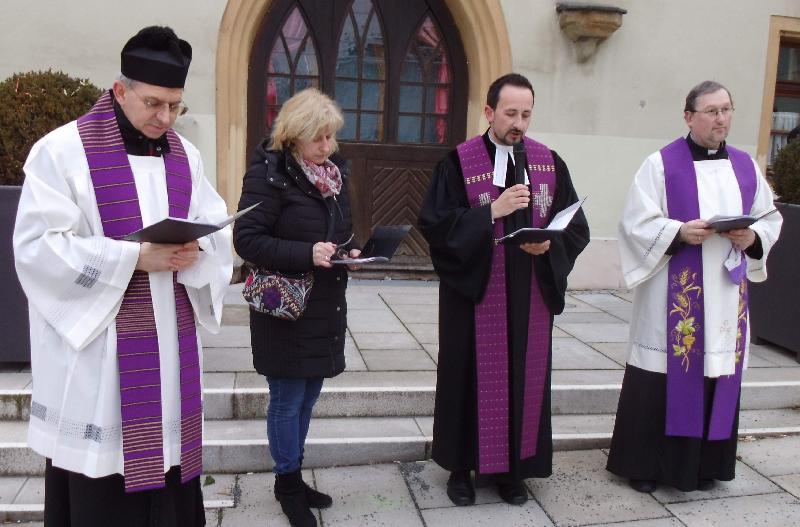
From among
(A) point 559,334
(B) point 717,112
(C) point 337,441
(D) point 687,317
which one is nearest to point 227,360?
(C) point 337,441

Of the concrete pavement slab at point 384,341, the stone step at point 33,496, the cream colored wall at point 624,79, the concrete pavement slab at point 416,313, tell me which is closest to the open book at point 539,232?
the stone step at point 33,496

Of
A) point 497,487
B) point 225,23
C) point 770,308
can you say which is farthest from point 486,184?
point 225,23

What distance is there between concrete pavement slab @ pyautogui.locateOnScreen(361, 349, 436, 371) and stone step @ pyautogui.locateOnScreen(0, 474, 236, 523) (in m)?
1.27

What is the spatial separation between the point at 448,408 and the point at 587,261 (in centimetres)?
429

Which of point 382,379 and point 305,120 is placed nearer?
point 305,120

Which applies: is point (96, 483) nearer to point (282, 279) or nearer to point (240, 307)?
point (282, 279)

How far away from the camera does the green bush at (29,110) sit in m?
4.15

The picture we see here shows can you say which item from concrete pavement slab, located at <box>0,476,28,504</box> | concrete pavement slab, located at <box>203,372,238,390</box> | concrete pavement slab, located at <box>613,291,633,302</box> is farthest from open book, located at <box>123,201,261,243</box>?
concrete pavement slab, located at <box>613,291,633,302</box>

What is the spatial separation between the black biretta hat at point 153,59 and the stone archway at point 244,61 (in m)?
4.24

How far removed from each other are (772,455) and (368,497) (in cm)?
231

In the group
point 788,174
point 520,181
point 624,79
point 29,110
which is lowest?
point 520,181

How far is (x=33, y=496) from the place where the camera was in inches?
134

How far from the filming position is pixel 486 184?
10.9ft

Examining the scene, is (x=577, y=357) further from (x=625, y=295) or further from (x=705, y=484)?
(x=625, y=295)
